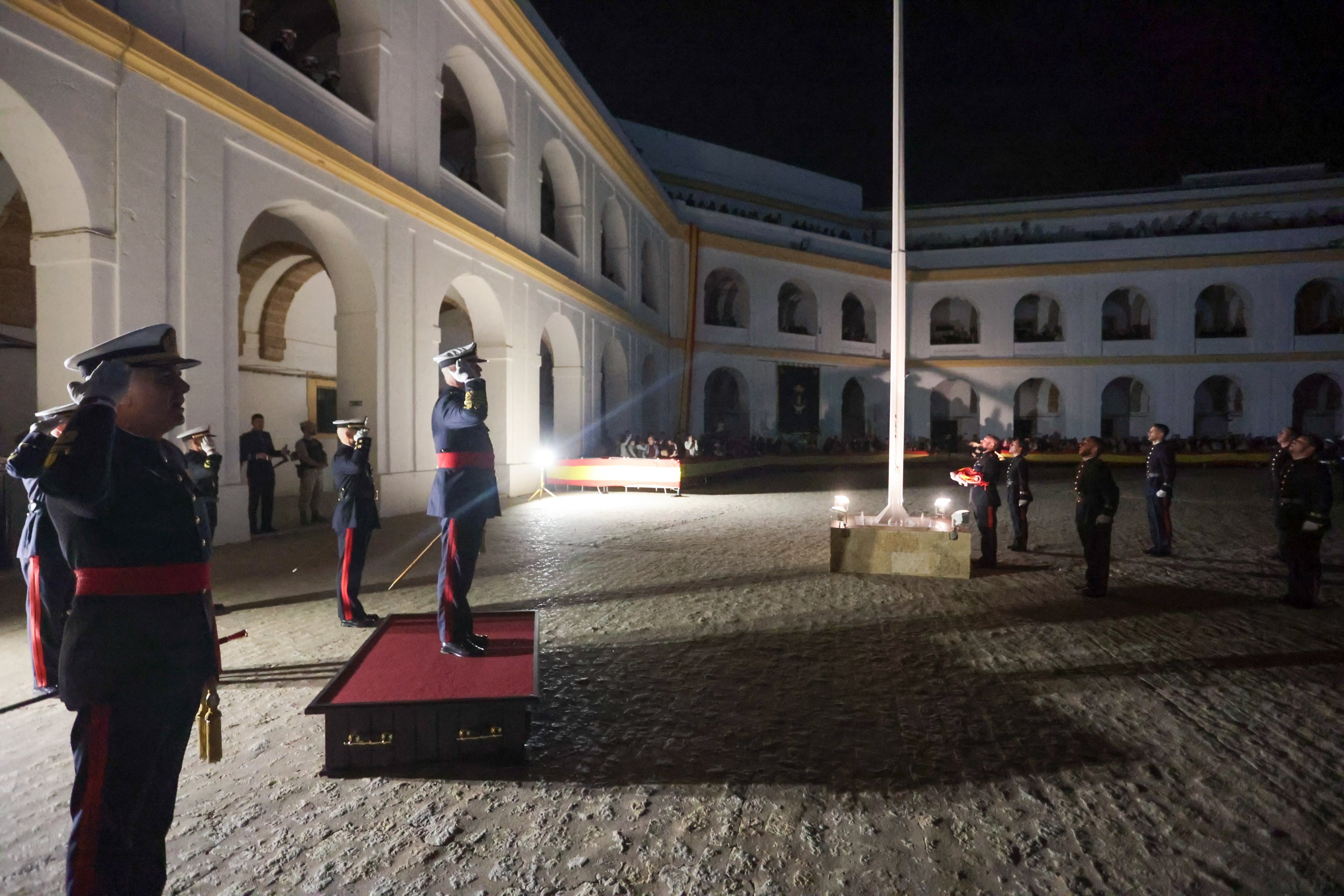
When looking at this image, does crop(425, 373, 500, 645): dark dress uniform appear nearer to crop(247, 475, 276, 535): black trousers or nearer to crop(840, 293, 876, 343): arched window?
crop(247, 475, 276, 535): black trousers

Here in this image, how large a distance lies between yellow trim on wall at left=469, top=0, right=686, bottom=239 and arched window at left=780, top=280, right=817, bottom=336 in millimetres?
9032

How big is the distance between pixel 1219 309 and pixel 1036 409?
30.1 ft

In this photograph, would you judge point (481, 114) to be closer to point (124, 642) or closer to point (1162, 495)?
point (1162, 495)

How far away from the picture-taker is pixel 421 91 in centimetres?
1284

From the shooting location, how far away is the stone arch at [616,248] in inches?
947

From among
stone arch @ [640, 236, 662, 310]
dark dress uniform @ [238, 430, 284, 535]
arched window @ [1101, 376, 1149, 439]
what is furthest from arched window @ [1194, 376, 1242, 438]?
dark dress uniform @ [238, 430, 284, 535]

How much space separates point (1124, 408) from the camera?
112ft

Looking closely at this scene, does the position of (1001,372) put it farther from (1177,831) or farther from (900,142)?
(1177,831)

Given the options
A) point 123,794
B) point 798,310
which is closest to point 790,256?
point 798,310

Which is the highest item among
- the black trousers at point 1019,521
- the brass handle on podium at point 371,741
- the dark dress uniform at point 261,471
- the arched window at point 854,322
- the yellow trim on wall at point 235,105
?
the arched window at point 854,322

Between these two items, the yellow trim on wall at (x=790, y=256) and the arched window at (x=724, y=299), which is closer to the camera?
the yellow trim on wall at (x=790, y=256)

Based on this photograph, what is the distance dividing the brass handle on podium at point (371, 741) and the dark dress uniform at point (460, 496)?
95cm

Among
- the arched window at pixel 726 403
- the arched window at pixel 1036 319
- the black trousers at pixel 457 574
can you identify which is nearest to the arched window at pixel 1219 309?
the arched window at pixel 1036 319

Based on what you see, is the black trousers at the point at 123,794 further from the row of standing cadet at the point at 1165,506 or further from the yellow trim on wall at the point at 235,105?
the yellow trim on wall at the point at 235,105
